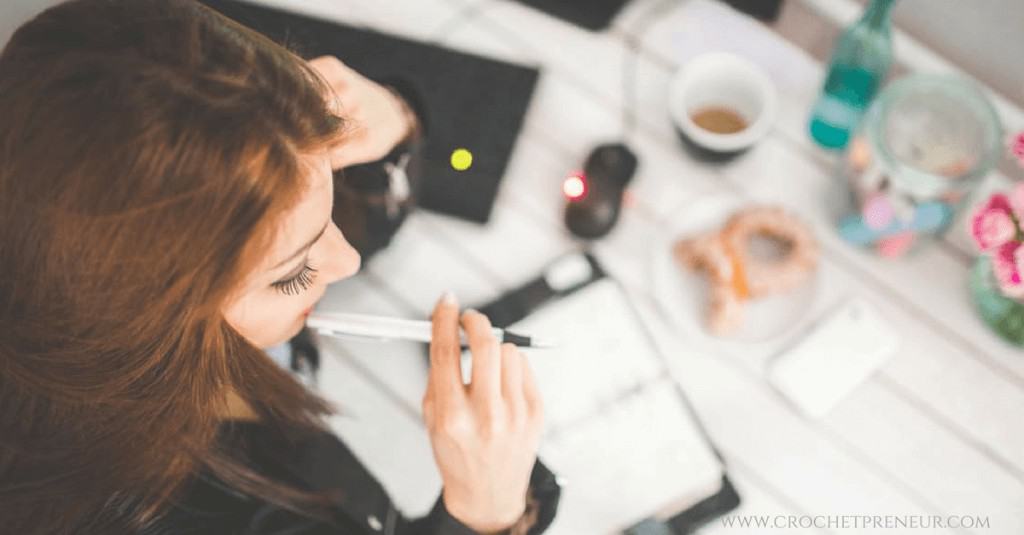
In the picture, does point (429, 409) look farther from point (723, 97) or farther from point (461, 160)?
point (723, 97)

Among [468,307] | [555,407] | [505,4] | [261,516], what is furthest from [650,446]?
[505,4]

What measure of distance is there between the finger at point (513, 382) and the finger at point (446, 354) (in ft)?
0.11

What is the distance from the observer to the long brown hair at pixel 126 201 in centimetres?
42

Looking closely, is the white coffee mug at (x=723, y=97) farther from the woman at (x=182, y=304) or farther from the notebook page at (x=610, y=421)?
the woman at (x=182, y=304)

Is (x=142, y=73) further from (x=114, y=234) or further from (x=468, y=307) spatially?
(x=468, y=307)

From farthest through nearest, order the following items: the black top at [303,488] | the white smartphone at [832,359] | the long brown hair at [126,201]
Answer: the white smartphone at [832,359] → the black top at [303,488] → the long brown hair at [126,201]

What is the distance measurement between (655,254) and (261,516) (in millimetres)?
444

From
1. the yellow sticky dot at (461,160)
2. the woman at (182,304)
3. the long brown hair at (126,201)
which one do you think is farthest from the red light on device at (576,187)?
the long brown hair at (126,201)

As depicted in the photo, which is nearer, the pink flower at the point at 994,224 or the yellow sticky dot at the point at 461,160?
the pink flower at the point at 994,224

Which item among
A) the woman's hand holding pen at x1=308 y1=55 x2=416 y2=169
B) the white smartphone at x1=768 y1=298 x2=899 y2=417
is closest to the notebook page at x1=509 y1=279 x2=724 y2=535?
the white smartphone at x1=768 y1=298 x2=899 y2=417

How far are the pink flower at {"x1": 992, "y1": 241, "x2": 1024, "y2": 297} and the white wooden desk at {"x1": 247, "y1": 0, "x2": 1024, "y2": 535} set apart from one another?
0.17m

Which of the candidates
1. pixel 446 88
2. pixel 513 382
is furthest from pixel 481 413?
pixel 446 88

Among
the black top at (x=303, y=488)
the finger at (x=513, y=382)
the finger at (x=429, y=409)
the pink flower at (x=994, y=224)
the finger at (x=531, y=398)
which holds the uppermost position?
the pink flower at (x=994, y=224)

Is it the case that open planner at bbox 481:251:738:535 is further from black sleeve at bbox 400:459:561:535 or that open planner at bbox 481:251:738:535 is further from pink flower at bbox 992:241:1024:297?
pink flower at bbox 992:241:1024:297
